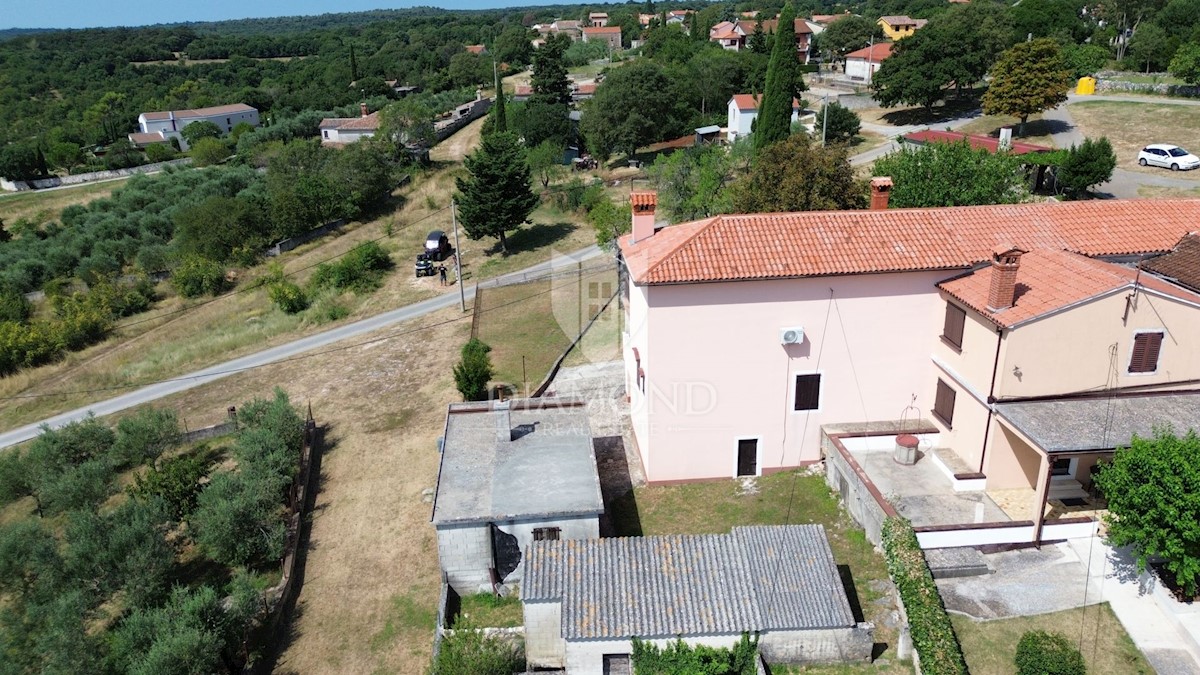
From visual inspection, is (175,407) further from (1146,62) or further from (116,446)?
(1146,62)

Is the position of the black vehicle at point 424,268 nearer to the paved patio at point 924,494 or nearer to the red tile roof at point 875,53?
the paved patio at point 924,494

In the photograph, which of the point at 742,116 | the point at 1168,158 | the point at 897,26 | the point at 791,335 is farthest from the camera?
the point at 897,26

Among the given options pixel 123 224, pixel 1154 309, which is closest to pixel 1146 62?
pixel 1154 309

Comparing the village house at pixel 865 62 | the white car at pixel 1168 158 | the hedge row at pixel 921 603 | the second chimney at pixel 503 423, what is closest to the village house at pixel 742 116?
the village house at pixel 865 62

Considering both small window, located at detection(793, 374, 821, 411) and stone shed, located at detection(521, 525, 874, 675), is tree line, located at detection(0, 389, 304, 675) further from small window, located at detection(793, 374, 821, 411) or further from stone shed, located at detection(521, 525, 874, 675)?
small window, located at detection(793, 374, 821, 411)

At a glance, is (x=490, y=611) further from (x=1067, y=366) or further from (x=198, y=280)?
(x=198, y=280)

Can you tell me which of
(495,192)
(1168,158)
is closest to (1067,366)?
(1168,158)
